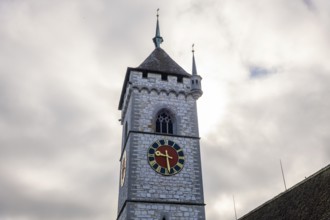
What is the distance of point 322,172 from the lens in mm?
18594

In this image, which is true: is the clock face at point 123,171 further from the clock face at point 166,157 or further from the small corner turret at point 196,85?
the small corner turret at point 196,85

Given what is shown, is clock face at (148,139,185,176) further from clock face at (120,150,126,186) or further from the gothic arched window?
clock face at (120,150,126,186)

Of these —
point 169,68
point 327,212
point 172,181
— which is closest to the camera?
point 327,212

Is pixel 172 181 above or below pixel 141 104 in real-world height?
below

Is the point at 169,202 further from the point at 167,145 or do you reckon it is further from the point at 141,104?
the point at 141,104

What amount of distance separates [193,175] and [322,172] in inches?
293

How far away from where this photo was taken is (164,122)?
2517 centimetres

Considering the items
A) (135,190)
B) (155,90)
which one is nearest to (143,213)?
(135,190)

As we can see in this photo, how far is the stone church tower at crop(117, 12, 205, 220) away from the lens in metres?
21.8

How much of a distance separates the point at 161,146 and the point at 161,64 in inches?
273

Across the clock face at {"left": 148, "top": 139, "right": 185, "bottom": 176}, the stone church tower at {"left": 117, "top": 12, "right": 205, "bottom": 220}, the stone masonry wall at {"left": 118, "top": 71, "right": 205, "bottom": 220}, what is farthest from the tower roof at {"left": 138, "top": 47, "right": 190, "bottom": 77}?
the clock face at {"left": 148, "top": 139, "right": 185, "bottom": 176}

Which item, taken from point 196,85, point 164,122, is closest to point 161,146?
point 164,122

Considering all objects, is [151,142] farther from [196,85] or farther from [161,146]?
[196,85]

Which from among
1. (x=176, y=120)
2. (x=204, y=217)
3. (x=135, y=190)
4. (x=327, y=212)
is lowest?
(x=327, y=212)
